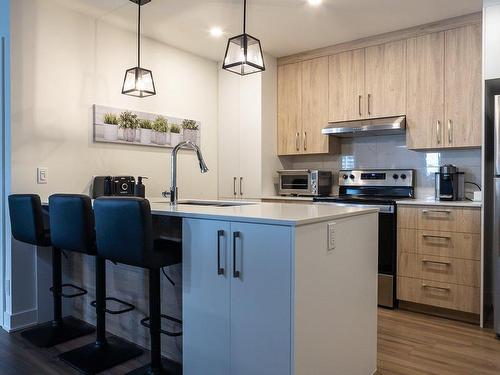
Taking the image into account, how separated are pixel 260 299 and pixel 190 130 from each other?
288 centimetres

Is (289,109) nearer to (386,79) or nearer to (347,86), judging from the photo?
(347,86)

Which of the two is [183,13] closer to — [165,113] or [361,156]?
[165,113]

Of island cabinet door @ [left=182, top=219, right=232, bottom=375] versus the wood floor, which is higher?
island cabinet door @ [left=182, top=219, right=232, bottom=375]

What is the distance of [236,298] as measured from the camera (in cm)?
162

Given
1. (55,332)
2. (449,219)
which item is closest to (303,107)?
(449,219)

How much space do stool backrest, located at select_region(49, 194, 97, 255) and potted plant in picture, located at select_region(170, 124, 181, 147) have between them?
1.82 meters

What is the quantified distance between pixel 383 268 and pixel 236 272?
210 cm

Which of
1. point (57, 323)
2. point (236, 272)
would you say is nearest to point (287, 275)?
point (236, 272)

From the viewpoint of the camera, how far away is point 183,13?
3.19 metres

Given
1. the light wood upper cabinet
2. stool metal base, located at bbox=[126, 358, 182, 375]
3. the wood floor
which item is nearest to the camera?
stool metal base, located at bbox=[126, 358, 182, 375]

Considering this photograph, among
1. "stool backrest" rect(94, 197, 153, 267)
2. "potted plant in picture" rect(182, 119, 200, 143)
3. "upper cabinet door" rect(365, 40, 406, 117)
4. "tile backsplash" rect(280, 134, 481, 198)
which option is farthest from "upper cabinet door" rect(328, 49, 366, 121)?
"stool backrest" rect(94, 197, 153, 267)

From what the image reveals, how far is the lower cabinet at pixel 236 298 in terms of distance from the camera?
1477 millimetres

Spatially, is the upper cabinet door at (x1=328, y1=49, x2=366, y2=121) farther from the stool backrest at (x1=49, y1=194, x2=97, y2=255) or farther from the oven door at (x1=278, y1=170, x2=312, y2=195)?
the stool backrest at (x1=49, y1=194, x2=97, y2=255)

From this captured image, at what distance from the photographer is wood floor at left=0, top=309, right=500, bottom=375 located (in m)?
2.16
